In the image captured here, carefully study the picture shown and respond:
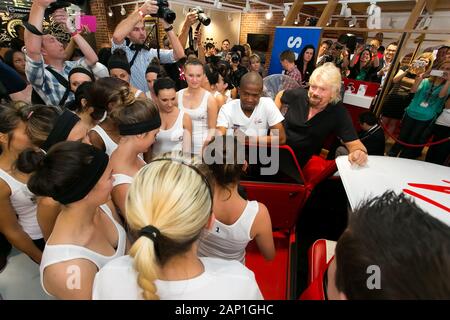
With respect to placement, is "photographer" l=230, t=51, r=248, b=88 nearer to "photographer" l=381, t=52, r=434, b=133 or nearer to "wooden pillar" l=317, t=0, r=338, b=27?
"wooden pillar" l=317, t=0, r=338, b=27

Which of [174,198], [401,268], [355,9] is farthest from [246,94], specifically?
[355,9]

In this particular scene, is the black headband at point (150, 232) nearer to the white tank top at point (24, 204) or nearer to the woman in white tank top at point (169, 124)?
the white tank top at point (24, 204)

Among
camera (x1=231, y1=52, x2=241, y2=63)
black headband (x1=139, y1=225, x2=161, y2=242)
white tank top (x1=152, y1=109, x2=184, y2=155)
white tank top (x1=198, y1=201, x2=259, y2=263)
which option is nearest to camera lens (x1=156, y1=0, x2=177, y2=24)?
white tank top (x1=152, y1=109, x2=184, y2=155)

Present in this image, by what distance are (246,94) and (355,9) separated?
27.9ft

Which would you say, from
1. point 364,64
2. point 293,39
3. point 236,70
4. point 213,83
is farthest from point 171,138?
point 364,64

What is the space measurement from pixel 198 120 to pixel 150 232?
2033 mm

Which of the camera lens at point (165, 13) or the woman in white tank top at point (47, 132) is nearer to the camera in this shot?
the woman in white tank top at point (47, 132)

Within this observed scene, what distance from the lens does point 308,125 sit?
226 centimetres

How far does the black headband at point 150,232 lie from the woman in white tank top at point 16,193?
1067 millimetres

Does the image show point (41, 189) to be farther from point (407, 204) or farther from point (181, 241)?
point (407, 204)

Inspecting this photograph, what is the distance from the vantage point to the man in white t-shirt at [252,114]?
2.20 meters

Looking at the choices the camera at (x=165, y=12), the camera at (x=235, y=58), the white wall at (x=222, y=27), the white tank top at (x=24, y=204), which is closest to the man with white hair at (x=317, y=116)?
the camera at (x=165, y=12)

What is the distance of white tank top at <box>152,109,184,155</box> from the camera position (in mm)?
2197

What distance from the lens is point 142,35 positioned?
303 cm
